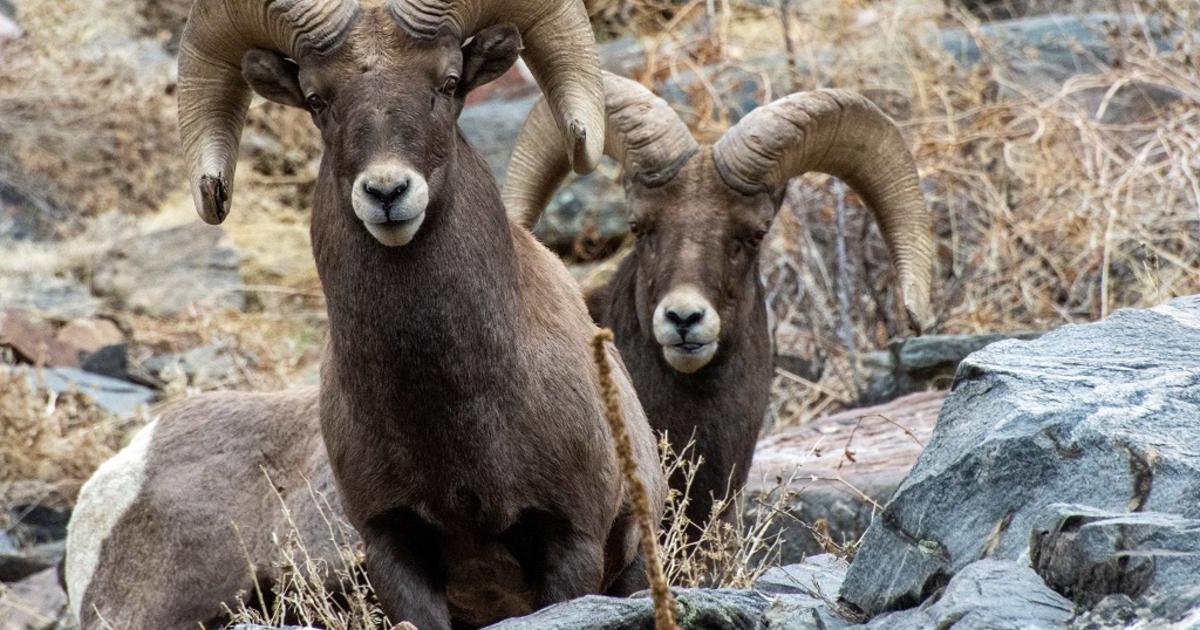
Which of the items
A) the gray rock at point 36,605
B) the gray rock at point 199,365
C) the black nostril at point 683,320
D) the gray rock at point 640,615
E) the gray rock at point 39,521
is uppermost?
the black nostril at point 683,320

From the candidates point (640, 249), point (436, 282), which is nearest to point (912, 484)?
point (436, 282)

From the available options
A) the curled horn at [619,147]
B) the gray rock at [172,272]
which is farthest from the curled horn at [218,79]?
the gray rock at [172,272]

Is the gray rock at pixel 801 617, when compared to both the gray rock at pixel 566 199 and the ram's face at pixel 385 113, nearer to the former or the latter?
the ram's face at pixel 385 113

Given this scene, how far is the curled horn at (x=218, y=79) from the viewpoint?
5254mm

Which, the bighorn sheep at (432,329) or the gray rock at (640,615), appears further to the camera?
the bighorn sheep at (432,329)

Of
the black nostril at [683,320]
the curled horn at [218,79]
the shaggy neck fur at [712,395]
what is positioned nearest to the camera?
the curled horn at [218,79]

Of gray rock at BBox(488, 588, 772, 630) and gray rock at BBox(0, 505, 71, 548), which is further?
gray rock at BBox(0, 505, 71, 548)

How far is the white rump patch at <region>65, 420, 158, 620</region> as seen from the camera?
7453 millimetres

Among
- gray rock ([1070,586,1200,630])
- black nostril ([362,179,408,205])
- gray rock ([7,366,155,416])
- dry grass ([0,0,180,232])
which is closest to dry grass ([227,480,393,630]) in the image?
black nostril ([362,179,408,205])

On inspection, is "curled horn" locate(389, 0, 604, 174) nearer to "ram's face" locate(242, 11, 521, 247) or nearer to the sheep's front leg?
"ram's face" locate(242, 11, 521, 247)

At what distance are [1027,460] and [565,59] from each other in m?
2.25

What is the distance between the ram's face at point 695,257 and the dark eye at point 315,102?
235 cm

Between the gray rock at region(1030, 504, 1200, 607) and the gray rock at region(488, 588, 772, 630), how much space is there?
70 centimetres

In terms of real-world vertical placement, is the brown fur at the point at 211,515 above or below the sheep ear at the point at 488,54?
below
